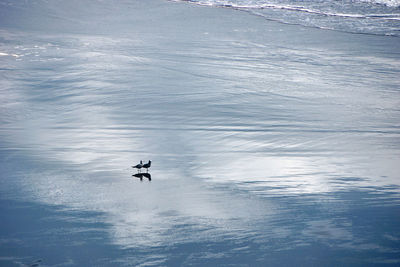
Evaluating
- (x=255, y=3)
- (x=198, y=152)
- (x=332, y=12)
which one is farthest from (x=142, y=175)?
(x=255, y=3)

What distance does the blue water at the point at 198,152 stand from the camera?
2.78 m

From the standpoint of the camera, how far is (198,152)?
160 inches

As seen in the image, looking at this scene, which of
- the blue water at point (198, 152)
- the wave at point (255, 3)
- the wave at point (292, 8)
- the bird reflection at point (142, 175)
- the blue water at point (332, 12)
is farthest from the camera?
the wave at point (255, 3)

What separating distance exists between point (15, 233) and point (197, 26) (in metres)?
7.41

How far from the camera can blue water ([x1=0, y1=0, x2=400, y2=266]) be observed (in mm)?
2777

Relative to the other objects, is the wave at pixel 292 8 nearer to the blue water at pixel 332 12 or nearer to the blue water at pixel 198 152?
the blue water at pixel 332 12

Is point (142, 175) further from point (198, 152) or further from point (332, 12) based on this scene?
point (332, 12)

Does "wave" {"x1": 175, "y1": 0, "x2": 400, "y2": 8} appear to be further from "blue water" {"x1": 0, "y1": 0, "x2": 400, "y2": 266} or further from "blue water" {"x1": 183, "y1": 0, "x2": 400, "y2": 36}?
"blue water" {"x1": 0, "y1": 0, "x2": 400, "y2": 266}

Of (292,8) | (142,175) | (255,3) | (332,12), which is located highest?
(255,3)

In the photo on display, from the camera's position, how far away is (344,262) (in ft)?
8.67

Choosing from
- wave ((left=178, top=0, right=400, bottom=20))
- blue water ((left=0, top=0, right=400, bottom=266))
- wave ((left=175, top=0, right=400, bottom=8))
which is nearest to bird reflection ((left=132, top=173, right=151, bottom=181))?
blue water ((left=0, top=0, right=400, bottom=266))

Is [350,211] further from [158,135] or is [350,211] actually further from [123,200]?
[158,135]

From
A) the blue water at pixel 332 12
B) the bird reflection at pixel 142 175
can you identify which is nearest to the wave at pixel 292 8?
the blue water at pixel 332 12

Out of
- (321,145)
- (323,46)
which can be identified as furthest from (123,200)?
(323,46)
